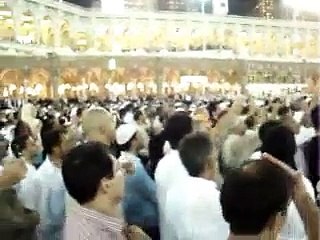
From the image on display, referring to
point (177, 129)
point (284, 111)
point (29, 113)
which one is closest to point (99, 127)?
point (177, 129)

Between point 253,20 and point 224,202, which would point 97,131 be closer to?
point 224,202

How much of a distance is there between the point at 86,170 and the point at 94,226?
0.11m

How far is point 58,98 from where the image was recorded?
4551 mm

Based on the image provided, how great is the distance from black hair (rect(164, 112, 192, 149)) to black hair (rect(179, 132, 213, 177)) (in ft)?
1.62

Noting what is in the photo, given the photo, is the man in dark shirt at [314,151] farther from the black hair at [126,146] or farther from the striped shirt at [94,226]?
the striped shirt at [94,226]

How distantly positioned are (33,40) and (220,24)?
4.32 feet

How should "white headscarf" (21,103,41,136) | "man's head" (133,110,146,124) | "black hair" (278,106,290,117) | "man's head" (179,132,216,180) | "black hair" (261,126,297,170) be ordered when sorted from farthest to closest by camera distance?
"man's head" (133,110,146,124) < "white headscarf" (21,103,41,136) < "black hair" (278,106,290,117) < "man's head" (179,132,216,180) < "black hair" (261,126,297,170)

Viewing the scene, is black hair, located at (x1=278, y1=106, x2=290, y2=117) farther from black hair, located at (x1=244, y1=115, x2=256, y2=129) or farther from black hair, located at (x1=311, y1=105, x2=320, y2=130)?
black hair, located at (x1=311, y1=105, x2=320, y2=130)

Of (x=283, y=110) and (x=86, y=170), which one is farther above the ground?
(x=86, y=170)

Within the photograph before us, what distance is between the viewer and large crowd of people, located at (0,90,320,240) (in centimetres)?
122

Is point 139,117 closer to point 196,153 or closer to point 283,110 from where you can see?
point 283,110

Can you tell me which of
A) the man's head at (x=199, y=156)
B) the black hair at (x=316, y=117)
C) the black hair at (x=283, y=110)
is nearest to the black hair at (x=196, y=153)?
the man's head at (x=199, y=156)

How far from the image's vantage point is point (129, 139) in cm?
268

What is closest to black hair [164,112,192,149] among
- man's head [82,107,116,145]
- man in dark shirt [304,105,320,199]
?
man's head [82,107,116,145]
